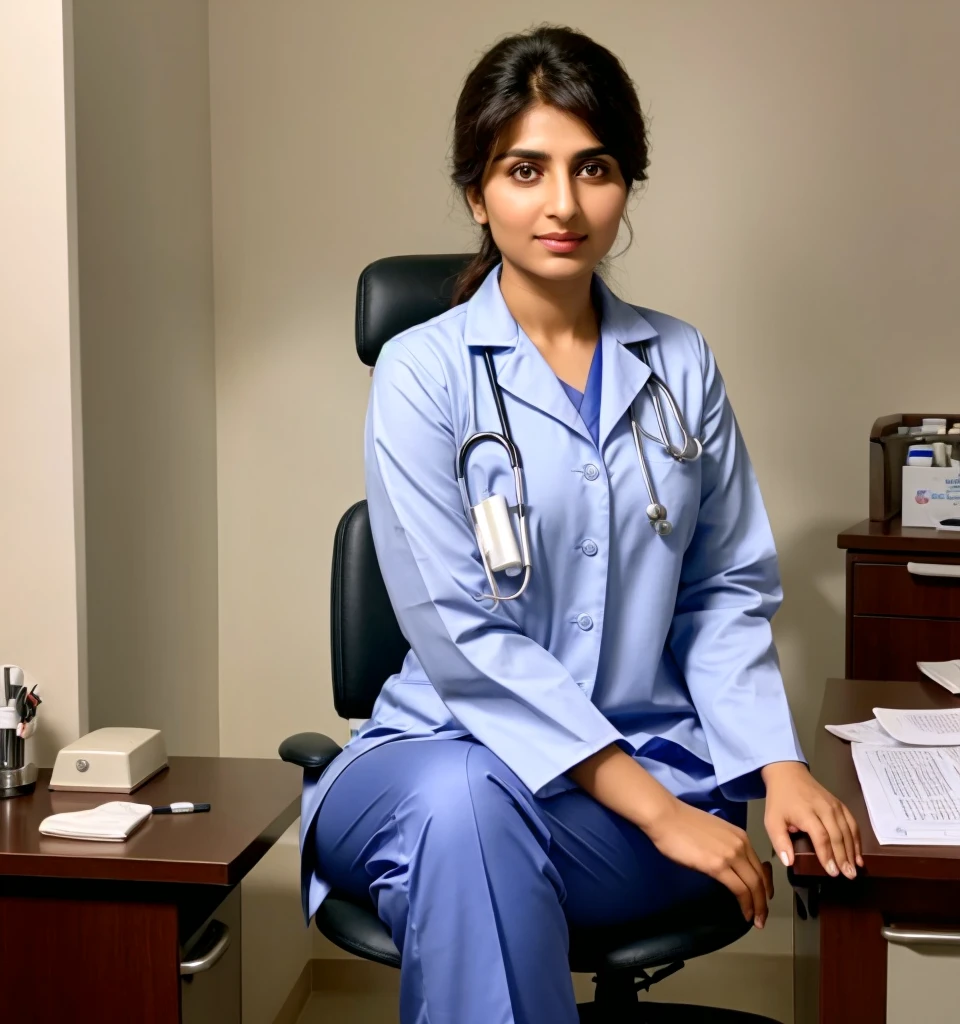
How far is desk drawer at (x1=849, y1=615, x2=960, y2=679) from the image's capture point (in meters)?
2.14

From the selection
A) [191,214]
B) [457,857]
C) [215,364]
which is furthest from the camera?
[215,364]

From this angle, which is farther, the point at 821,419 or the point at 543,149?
the point at 821,419

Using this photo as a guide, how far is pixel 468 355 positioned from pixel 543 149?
26cm

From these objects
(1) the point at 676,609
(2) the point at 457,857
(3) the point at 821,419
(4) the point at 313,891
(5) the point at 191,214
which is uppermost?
(5) the point at 191,214

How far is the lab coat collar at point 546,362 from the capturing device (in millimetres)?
1443

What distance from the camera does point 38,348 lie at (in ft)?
5.18

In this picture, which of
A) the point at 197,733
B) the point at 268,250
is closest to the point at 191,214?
the point at 268,250

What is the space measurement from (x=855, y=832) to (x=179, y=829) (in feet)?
2.45

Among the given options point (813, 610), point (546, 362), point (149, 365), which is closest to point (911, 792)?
point (546, 362)

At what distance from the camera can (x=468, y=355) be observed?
1471 mm

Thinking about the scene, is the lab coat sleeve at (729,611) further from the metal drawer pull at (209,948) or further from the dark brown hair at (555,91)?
the metal drawer pull at (209,948)

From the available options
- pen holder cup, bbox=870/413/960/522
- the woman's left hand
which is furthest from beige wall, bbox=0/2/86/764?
pen holder cup, bbox=870/413/960/522

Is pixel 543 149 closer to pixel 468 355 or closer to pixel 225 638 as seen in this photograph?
pixel 468 355

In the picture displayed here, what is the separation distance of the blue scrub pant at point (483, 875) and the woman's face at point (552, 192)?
0.59 meters
